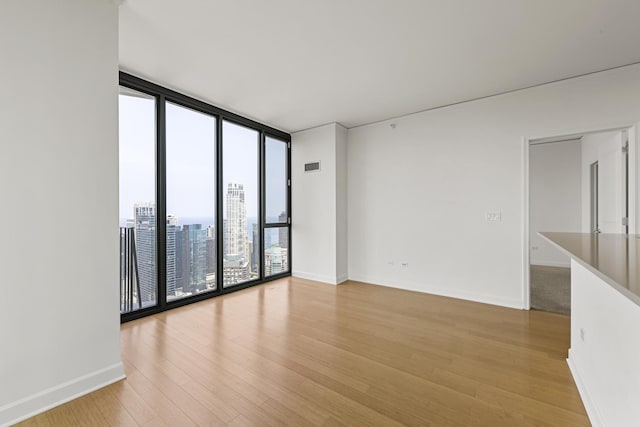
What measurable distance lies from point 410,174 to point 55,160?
395 centimetres

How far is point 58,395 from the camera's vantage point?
63.8 inches

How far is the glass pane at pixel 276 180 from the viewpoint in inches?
182

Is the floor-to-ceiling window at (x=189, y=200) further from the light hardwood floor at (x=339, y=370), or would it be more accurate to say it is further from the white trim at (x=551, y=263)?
the white trim at (x=551, y=263)

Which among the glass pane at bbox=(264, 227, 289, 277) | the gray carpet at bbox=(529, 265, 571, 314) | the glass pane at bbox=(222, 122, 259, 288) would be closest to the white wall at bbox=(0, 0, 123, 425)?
the glass pane at bbox=(222, 122, 259, 288)

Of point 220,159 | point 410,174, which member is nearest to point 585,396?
point 410,174

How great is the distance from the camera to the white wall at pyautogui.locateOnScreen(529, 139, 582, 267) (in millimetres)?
5668

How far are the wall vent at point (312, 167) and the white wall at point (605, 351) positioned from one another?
355 cm

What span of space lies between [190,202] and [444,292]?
3.80 meters

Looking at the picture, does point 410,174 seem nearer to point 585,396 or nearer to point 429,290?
point 429,290

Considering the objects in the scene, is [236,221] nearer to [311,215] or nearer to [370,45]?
[311,215]

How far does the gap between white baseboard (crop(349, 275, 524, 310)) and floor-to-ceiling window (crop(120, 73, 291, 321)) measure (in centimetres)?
176

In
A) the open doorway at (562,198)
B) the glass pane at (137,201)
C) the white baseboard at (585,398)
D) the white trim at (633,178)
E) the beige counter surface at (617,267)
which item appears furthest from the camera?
the open doorway at (562,198)

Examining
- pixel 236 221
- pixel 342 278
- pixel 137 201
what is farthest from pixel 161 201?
pixel 342 278

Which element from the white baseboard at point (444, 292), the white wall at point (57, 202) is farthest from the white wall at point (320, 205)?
the white wall at point (57, 202)
